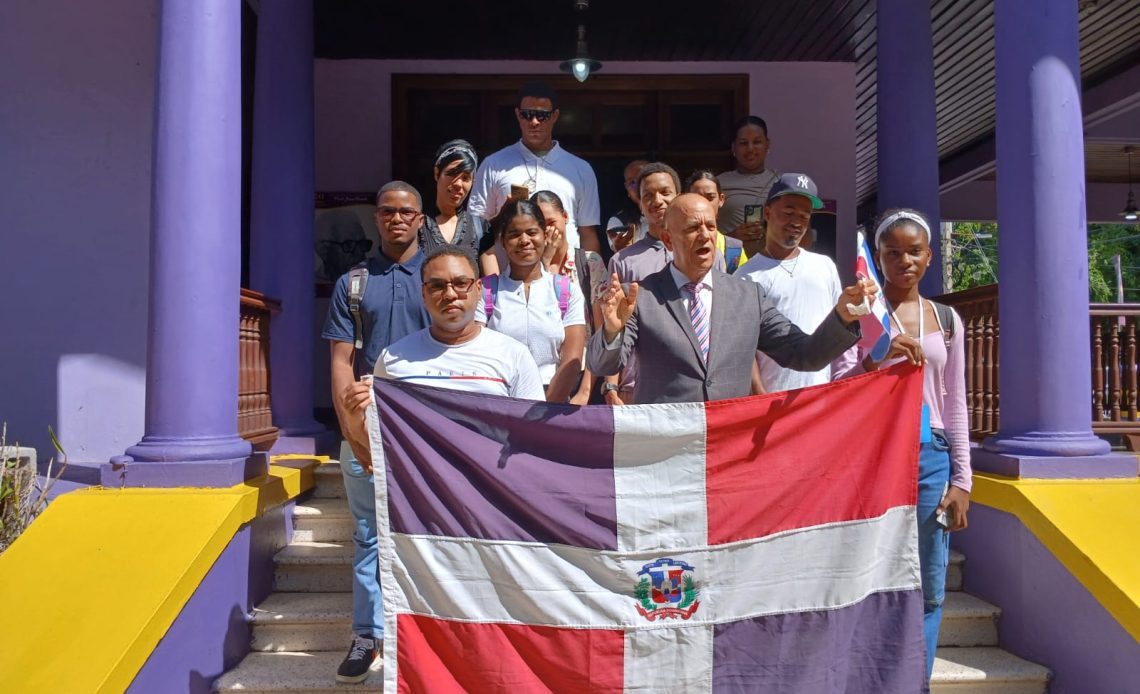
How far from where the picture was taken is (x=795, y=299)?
3.70m

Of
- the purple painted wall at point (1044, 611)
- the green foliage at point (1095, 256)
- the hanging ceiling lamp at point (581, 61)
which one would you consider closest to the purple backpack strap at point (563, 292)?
the purple painted wall at point (1044, 611)

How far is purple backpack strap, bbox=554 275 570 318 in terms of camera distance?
398 centimetres

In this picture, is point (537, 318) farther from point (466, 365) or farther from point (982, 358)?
point (982, 358)

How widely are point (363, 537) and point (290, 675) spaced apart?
0.80 meters

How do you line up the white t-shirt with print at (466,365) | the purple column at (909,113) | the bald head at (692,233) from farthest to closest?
the purple column at (909,113) < the white t-shirt with print at (466,365) < the bald head at (692,233)

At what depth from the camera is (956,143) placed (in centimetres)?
1373

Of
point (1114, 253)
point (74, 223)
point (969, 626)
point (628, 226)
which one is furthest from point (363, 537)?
point (1114, 253)

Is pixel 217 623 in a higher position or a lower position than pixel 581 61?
lower

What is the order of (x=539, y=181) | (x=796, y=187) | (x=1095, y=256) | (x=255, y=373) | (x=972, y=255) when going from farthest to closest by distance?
(x=1095, y=256) → (x=972, y=255) → (x=255, y=373) → (x=539, y=181) → (x=796, y=187)

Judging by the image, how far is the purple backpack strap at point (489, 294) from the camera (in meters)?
3.96

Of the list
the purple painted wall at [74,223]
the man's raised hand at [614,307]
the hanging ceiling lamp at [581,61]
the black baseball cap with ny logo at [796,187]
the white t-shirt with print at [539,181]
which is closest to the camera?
the man's raised hand at [614,307]

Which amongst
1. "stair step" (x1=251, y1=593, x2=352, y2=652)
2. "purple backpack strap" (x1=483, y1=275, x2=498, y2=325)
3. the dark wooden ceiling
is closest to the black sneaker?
"stair step" (x1=251, y1=593, x2=352, y2=652)

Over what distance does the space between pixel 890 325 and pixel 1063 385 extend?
1.67 metres

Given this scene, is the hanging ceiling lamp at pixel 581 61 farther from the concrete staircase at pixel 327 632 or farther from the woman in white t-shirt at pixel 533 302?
the concrete staircase at pixel 327 632
